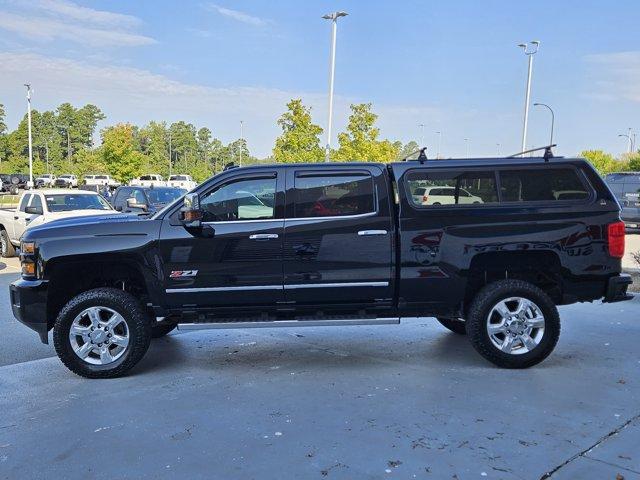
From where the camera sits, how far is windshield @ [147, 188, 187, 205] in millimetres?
16281

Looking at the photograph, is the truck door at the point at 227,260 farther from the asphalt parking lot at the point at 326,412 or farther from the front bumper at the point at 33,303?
the front bumper at the point at 33,303

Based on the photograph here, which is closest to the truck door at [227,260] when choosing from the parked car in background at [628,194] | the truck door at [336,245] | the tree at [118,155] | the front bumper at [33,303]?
the truck door at [336,245]

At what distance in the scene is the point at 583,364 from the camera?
5.33m

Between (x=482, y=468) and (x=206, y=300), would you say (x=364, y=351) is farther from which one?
(x=482, y=468)

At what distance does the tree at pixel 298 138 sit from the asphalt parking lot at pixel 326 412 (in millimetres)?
23964

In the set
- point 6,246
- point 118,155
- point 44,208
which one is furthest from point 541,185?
point 118,155

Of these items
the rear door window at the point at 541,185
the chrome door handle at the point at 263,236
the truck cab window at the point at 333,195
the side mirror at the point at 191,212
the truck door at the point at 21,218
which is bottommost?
the truck door at the point at 21,218

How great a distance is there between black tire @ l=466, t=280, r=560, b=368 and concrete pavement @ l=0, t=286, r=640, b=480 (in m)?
0.12

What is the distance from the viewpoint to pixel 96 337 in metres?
5.06

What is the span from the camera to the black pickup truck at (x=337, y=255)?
5078mm

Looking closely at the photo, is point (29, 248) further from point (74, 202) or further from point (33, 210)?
point (74, 202)

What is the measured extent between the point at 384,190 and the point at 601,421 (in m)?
2.58

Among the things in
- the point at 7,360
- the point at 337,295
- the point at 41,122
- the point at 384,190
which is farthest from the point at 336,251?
the point at 41,122

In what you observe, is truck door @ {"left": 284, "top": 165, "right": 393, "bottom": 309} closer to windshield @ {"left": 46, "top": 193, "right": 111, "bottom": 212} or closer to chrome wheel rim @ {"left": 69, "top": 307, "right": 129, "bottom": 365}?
chrome wheel rim @ {"left": 69, "top": 307, "right": 129, "bottom": 365}
